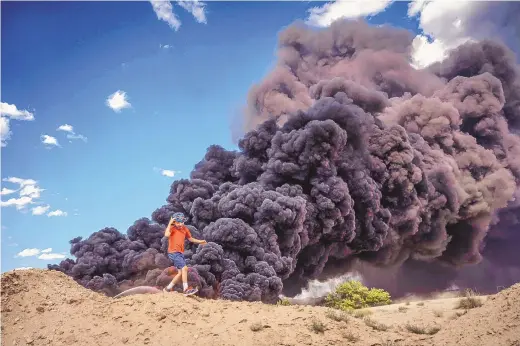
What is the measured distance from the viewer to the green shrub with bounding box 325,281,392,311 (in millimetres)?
30812

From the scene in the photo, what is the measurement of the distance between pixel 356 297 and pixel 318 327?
65.5 ft

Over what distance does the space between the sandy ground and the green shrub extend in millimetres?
16982

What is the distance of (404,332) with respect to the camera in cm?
1420

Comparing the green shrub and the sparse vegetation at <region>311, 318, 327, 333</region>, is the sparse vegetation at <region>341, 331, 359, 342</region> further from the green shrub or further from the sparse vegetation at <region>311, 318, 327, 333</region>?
the green shrub

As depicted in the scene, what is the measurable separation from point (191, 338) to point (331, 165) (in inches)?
1204

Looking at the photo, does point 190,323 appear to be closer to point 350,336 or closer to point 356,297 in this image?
point 350,336

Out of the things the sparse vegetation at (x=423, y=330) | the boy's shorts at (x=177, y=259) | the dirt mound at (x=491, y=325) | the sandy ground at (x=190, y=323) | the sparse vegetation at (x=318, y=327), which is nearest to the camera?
the dirt mound at (x=491, y=325)

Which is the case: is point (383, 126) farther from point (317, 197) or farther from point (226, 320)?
point (226, 320)

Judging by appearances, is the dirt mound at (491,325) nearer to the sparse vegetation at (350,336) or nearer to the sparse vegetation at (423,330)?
the sparse vegetation at (423,330)

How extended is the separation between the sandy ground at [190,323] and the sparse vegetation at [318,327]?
3cm

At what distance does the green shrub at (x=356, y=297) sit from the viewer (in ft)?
101

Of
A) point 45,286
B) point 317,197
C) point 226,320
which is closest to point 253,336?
point 226,320

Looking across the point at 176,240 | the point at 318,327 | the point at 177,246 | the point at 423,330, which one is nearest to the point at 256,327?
the point at 318,327

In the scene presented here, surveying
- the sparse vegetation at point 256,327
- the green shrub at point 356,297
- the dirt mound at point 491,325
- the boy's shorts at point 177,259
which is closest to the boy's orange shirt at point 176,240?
the boy's shorts at point 177,259
